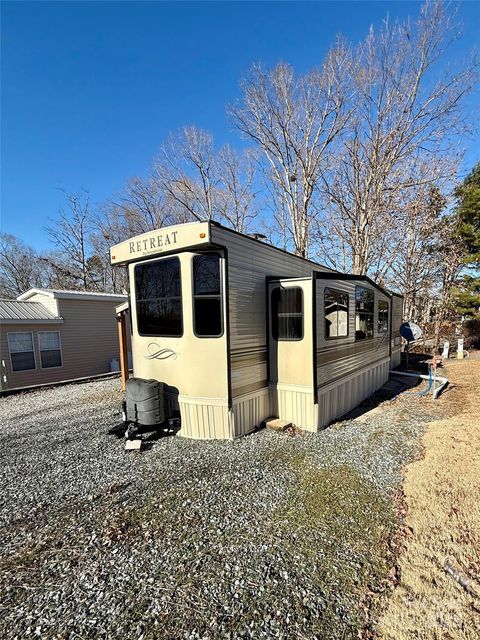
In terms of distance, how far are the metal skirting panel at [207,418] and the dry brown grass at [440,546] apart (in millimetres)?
2748

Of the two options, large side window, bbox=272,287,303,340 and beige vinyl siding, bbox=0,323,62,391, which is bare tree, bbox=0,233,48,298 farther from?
large side window, bbox=272,287,303,340

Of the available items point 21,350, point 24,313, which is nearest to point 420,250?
point 24,313

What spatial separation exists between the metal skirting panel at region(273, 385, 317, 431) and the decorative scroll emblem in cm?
221

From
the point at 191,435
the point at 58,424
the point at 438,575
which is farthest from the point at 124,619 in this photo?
the point at 58,424

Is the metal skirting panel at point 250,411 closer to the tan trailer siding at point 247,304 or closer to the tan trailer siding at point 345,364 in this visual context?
the tan trailer siding at point 247,304

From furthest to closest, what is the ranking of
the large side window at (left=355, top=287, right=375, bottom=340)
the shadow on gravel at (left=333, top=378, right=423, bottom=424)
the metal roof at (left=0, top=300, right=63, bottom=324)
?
the metal roof at (left=0, top=300, right=63, bottom=324) < the large side window at (left=355, top=287, right=375, bottom=340) < the shadow on gravel at (left=333, top=378, right=423, bottom=424)

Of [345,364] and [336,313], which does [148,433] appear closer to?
[345,364]

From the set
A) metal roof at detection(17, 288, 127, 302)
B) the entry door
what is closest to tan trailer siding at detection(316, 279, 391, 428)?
the entry door

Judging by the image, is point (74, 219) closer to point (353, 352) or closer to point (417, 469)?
point (353, 352)

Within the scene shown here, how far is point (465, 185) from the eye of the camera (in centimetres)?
1670

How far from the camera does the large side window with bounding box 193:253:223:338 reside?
16.0 feet

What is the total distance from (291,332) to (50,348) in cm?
945

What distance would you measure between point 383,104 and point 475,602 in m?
17.0

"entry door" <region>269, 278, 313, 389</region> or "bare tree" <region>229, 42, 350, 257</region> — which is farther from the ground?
"bare tree" <region>229, 42, 350, 257</region>
